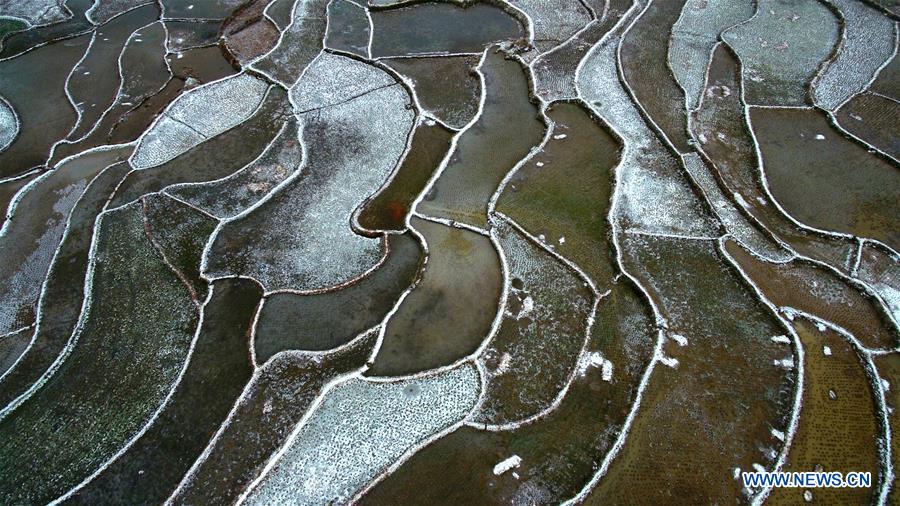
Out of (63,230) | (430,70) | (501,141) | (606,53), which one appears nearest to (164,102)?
(63,230)

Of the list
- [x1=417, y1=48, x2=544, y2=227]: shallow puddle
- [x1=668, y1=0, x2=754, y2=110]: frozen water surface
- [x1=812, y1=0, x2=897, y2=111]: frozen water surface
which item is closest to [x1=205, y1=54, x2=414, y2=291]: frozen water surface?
[x1=417, y1=48, x2=544, y2=227]: shallow puddle

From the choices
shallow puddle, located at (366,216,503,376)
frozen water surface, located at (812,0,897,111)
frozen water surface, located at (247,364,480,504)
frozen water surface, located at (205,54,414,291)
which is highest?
frozen water surface, located at (812,0,897,111)

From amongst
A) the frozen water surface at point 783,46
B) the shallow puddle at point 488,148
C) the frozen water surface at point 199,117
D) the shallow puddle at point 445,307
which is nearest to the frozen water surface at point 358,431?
the shallow puddle at point 445,307

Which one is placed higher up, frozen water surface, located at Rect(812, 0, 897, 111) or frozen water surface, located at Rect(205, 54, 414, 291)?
frozen water surface, located at Rect(812, 0, 897, 111)

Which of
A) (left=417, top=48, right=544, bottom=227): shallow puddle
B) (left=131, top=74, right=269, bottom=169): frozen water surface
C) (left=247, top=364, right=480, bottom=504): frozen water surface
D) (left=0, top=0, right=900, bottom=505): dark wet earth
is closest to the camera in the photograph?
(left=247, top=364, right=480, bottom=504): frozen water surface

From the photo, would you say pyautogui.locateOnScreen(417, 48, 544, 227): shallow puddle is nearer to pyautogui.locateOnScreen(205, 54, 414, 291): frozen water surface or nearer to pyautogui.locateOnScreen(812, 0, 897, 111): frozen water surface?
pyautogui.locateOnScreen(205, 54, 414, 291): frozen water surface

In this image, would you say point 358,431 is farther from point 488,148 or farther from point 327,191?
point 488,148

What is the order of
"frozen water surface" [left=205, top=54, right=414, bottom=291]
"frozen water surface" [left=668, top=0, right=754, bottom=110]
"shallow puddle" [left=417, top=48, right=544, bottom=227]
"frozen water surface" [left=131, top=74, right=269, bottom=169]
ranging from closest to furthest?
"frozen water surface" [left=205, top=54, right=414, bottom=291], "shallow puddle" [left=417, top=48, right=544, bottom=227], "frozen water surface" [left=131, top=74, right=269, bottom=169], "frozen water surface" [left=668, top=0, right=754, bottom=110]

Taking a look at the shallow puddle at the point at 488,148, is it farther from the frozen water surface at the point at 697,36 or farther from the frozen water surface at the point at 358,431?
the frozen water surface at the point at 697,36

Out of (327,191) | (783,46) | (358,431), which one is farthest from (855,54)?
(358,431)
